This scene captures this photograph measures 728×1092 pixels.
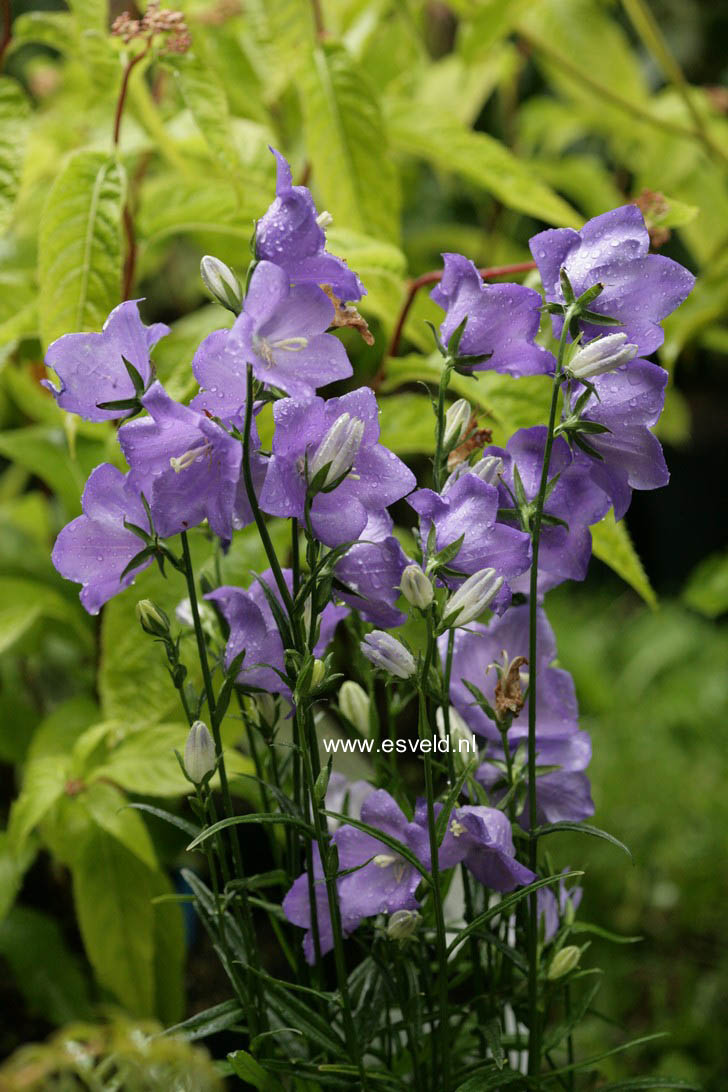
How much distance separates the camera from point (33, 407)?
769 mm

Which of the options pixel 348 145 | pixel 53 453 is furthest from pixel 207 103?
pixel 53 453

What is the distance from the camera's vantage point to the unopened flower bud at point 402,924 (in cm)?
38

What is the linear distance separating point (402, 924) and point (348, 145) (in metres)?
0.43

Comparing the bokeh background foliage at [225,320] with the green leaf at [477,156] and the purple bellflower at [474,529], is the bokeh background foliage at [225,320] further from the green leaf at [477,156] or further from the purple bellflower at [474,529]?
the purple bellflower at [474,529]

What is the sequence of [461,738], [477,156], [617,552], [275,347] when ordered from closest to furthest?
1. [275,347]
2. [461,738]
3. [617,552]
4. [477,156]

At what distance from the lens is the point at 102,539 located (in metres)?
0.37

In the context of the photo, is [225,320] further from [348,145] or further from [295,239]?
[295,239]

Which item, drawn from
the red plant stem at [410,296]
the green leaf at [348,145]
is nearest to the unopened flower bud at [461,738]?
the red plant stem at [410,296]

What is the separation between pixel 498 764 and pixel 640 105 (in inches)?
27.4

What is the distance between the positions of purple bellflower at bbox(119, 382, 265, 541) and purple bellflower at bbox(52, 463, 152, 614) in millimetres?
22

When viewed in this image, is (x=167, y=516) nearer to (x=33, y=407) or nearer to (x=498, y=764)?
(x=498, y=764)

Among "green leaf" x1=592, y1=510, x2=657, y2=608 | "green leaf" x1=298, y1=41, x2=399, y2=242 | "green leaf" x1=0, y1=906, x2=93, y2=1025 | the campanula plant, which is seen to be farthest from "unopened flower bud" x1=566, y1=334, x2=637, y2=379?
"green leaf" x1=0, y1=906, x2=93, y2=1025

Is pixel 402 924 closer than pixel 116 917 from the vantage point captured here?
Yes

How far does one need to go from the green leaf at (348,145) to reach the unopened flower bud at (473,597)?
35cm
